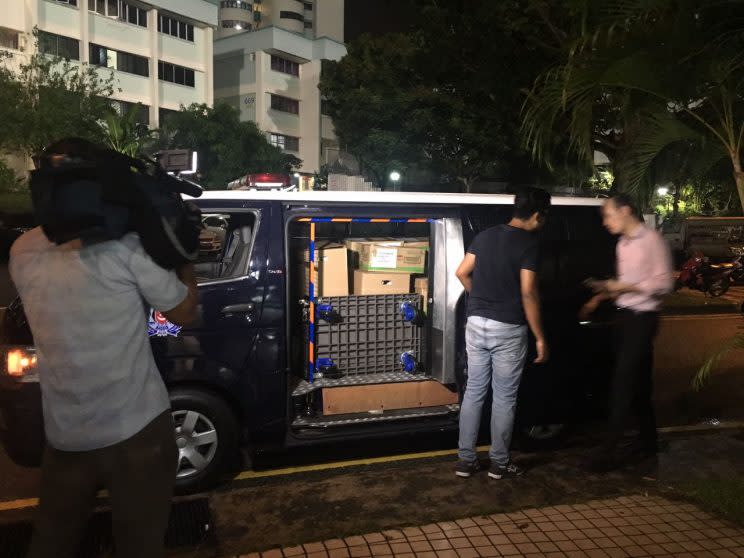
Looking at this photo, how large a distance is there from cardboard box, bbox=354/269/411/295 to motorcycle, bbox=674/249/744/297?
10.8 metres

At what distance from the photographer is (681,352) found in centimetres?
883

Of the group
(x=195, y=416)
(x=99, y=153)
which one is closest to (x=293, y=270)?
(x=195, y=416)

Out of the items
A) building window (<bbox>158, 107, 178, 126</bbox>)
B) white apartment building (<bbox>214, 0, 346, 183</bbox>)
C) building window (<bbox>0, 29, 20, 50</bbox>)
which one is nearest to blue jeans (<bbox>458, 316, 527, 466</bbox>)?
building window (<bbox>0, 29, 20, 50</bbox>)

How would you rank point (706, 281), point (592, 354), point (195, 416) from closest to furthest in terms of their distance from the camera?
point (195, 416) → point (592, 354) → point (706, 281)

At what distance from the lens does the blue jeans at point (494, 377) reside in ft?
13.8

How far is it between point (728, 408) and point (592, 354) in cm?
237

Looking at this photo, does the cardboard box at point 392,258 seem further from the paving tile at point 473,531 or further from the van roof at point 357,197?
the paving tile at point 473,531

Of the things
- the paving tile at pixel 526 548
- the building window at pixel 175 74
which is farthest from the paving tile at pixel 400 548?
the building window at pixel 175 74

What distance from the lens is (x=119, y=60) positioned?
4456cm

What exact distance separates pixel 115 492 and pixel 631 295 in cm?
354

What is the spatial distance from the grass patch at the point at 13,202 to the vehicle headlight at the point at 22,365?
23.1 m

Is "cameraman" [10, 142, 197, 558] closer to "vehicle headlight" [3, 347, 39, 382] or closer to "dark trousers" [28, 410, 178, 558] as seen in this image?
"dark trousers" [28, 410, 178, 558]

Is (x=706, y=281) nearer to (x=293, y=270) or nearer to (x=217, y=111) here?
(x=293, y=270)

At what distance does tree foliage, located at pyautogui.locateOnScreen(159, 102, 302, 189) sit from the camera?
3938 centimetres
